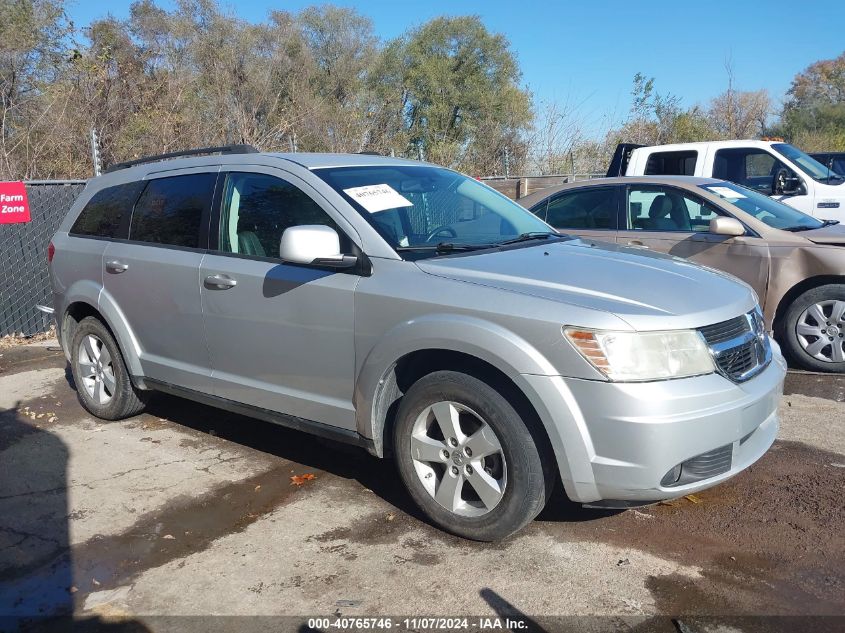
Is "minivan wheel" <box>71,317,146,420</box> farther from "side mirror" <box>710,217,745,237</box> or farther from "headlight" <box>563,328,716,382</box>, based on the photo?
"side mirror" <box>710,217,745,237</box>

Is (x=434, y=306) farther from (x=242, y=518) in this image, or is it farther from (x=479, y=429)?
(x=242, y=518)

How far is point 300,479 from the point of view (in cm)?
435

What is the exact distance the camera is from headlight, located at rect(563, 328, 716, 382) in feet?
9.93

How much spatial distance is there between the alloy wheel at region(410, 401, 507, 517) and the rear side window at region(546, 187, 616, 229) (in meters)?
4.17

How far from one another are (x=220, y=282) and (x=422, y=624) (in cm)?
229

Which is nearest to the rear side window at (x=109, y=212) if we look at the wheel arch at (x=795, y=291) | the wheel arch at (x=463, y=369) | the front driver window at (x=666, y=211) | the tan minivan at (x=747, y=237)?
the wheel arch at (x=463, y=369)

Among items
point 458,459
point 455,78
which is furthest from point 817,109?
point 458,459

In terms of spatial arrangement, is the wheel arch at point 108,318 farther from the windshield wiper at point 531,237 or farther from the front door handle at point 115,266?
the windshield wiper at point 531,237

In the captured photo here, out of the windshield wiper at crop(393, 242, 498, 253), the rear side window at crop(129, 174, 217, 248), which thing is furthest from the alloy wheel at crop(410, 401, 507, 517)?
the rear side window at crop(129, 174, 217, 248)

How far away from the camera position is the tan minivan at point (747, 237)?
6188mm

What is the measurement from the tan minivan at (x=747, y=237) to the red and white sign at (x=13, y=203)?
5634 mm

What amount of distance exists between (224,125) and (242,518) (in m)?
11.7

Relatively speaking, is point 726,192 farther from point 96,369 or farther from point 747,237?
point 96,369

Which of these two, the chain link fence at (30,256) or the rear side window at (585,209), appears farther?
the chain link fence at (30,256)
